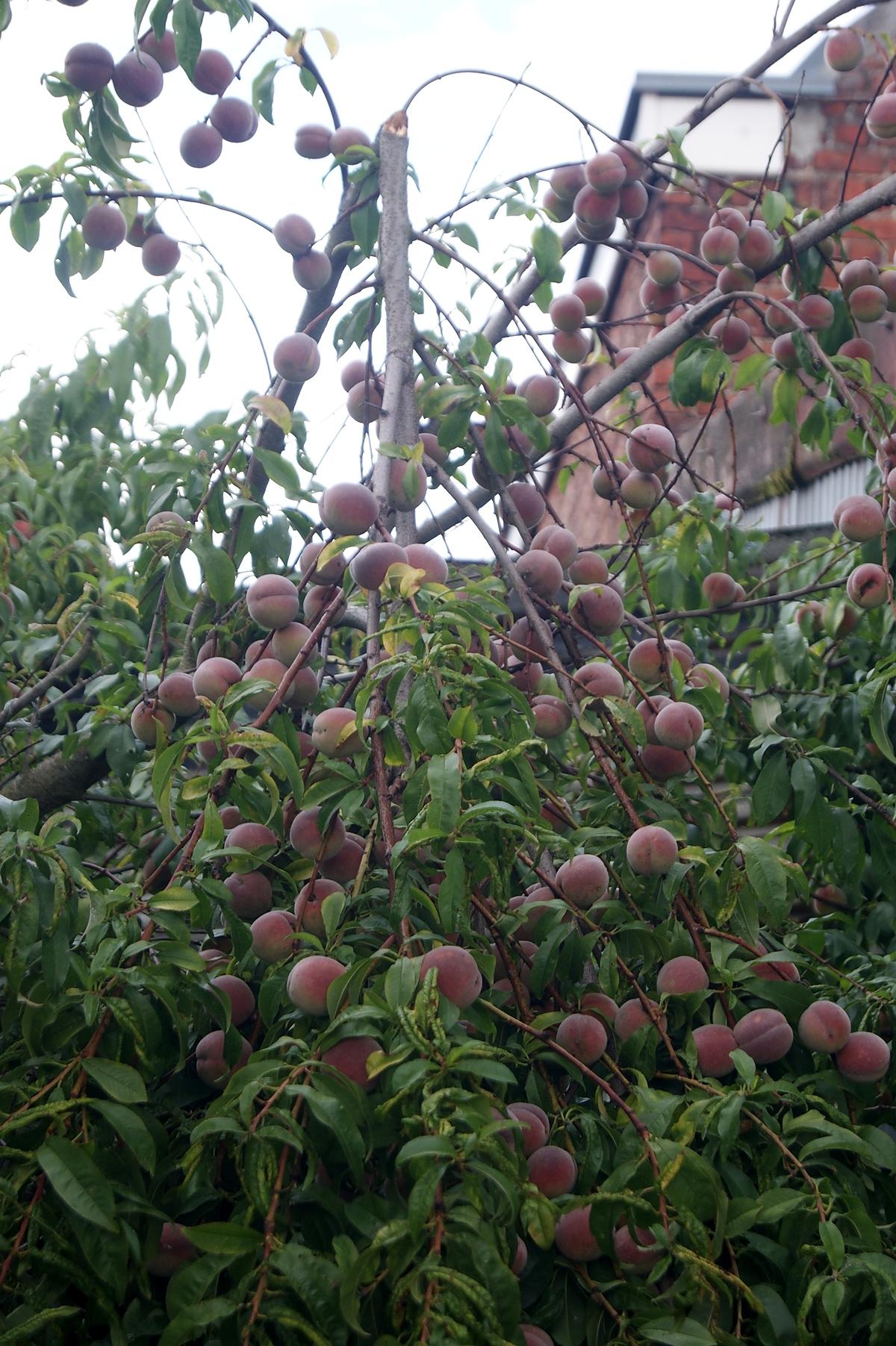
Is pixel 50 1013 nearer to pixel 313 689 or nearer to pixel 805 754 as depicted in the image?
pixel 313 689

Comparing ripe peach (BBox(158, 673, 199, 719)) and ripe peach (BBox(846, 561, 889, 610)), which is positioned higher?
ripe peach (BBox(158, 673, 199, 719))

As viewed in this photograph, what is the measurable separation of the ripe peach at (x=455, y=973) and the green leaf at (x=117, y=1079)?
21cm

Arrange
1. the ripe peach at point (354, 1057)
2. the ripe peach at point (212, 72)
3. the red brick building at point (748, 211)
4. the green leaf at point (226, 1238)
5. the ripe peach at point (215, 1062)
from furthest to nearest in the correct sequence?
the red brick building at point (748, 211) → the ripe peach at point (212, 72) → the ripe peach at point (215, 1062) → the ripe peach at point (354, 1057) → the green leaf at point (226, 1238)

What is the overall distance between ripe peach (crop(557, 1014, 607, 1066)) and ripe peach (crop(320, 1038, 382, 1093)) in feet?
0.64

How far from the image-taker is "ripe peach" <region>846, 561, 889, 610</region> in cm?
146

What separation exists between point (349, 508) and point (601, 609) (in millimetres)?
341

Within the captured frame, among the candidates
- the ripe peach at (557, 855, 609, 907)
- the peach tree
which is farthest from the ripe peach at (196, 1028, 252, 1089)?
the ripe peach at (557, 855, 609, 907)

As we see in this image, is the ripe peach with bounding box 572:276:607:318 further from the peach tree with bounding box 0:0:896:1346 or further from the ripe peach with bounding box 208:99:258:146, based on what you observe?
the ripe peach with bounding box 208:99:258:146

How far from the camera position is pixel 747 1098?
908 millimetres

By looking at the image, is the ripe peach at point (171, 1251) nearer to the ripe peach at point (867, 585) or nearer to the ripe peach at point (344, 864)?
the ripe peach at point (344, 864)

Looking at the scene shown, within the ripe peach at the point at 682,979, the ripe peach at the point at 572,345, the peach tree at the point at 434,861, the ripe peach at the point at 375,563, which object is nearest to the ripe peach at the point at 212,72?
the peach tree at the point at 434,861

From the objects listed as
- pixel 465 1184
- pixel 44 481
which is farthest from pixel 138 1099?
pixel 44 481

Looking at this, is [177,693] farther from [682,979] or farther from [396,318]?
[682,979]

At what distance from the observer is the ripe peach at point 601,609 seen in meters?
1.34
